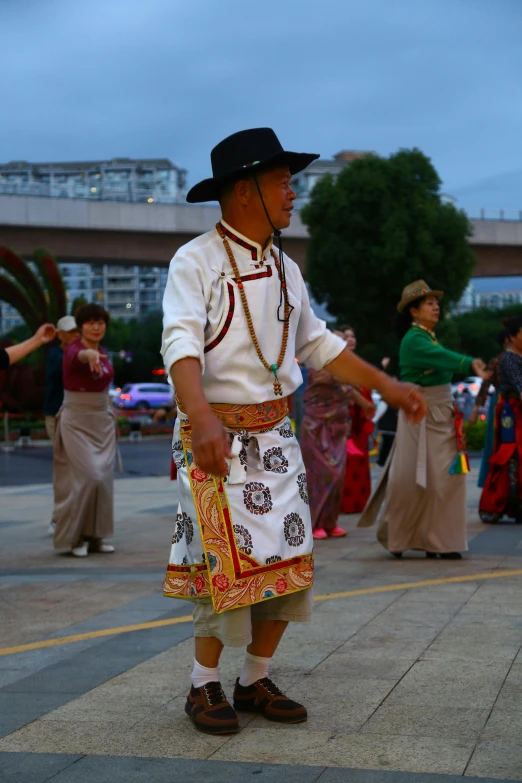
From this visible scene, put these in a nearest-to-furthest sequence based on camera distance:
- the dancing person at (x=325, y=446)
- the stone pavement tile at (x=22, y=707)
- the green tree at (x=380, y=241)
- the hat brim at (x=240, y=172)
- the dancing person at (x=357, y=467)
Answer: the hat brim at (x=240, y=172)
the stone pavement tile at (x=22, y=707)
the dancing person at (x=325, y=446)
the dancing person at (x=357, y=467)
the green tree at (x=380, y=241)

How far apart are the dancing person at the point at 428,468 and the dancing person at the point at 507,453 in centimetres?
222

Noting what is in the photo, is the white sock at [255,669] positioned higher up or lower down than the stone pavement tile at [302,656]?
higher up

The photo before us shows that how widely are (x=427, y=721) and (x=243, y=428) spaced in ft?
3.79

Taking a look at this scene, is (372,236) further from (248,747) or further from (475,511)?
(248,747)

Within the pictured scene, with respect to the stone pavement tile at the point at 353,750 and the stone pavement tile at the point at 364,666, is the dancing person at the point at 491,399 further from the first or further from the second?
the stone pavement tile at the point at 353,750

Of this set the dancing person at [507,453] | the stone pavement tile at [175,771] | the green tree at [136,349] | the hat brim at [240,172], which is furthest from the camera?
the green tree at [136,349]

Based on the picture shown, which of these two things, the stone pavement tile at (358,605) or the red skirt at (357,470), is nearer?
the stone pavement tile at (358,605)

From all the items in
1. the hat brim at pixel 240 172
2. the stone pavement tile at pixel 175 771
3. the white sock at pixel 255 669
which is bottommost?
the stone pavement tile at pixel 175 771

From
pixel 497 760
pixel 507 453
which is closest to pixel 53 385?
pixel 507 453

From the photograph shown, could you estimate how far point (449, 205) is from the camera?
49.3 metres

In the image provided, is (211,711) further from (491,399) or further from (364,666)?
(491,399)

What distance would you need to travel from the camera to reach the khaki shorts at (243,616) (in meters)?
3.94

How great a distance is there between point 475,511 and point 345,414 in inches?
91.9

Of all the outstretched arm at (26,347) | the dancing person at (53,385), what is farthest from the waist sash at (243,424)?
the dancing person at (53,385)
